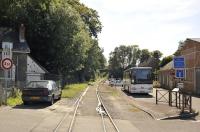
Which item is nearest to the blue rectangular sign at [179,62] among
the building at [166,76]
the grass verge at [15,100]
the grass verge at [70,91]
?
the grass verge at [15,100]

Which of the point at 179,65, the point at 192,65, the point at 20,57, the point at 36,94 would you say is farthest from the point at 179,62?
the point at 192,65

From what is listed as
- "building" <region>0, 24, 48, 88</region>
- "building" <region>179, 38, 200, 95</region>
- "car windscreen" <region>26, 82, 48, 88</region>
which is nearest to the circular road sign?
"car windscreen" <region>26, 82, 48, 88</region>

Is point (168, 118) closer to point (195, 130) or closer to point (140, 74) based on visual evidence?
point (195, 130)

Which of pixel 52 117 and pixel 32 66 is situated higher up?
pixel 32 66

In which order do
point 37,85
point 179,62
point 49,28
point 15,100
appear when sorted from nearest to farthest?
point 179,62
point 37,85
point 15,100
point 49,28

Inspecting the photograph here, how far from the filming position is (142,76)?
4941 cm

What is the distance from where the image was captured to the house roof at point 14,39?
4597 cm

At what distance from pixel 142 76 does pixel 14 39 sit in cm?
1377

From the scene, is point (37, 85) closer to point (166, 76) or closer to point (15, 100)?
point (15, 100)

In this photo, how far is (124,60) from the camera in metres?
199

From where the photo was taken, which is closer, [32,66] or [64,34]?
[32,66]

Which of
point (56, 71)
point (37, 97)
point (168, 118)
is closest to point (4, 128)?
point (168, 118)

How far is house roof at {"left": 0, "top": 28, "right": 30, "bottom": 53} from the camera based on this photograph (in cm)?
4597

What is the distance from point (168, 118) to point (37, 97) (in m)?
8.74
